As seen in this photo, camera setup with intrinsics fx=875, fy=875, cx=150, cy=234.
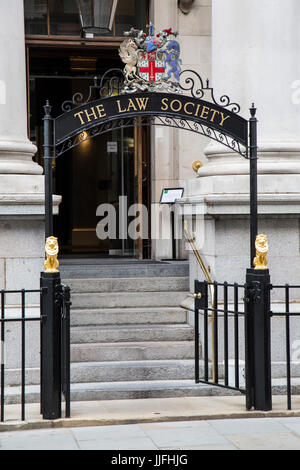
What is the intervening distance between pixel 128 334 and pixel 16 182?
2251 millimetres

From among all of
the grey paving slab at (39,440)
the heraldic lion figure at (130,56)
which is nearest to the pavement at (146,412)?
the grey paving slab at (39,440)

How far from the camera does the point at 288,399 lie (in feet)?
28.1

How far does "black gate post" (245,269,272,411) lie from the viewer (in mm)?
8422

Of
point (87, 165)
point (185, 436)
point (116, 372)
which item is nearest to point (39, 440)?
point (185, 436)

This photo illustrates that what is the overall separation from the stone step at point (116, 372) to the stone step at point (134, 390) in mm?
89

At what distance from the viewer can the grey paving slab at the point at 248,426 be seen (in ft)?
25.8

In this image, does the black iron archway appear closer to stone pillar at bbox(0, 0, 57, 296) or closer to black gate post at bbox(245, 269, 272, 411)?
black gate post at bbox(245, 269, 272, 411)

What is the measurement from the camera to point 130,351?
1011 cm

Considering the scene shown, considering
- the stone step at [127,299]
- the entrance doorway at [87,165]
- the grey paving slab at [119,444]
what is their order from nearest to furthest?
the grey paving slab at [119,444], the stone step at [127,299], the entrance doorway at [87,165]

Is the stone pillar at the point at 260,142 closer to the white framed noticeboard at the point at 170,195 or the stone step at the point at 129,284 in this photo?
the stone step at the point at 129,284

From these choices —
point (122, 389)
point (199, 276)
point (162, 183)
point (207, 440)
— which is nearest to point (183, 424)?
point (207, 440)

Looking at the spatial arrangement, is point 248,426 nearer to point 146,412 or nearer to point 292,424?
point 292,424

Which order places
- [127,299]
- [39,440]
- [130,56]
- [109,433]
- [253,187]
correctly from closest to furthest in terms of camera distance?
[39,440], [109,433], [253,187], [130,56], [127,299]

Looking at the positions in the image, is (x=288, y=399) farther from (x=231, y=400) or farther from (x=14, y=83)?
(x=14, y=83)
